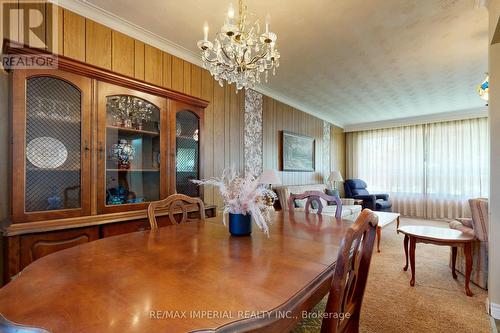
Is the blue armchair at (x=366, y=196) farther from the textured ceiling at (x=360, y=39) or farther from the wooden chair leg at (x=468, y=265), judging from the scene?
the wooden chair leg at (x=468, y=265)

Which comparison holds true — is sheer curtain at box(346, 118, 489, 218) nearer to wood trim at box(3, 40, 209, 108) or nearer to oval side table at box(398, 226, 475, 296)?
oval side table at box(398, 226, 475, 296)

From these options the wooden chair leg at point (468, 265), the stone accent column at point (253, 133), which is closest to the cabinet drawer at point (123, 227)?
the stone accent column at point (253, 133)

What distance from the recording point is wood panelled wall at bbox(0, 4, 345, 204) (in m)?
1.92

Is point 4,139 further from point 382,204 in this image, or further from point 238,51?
point 382,204

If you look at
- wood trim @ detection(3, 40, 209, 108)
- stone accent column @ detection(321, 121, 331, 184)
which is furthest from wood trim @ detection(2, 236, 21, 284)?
stone accent column @ detection(321, 121, 331, 184)

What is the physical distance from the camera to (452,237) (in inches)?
92.0

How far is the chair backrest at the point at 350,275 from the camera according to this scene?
2.41ft

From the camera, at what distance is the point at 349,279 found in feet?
2.89

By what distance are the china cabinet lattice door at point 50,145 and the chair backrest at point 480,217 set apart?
330 centimetres

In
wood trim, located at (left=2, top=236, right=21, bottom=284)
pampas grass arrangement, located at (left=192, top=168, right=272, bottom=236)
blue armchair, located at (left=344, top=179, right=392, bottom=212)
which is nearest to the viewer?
pampas grass arrangement, located at (left=192, top=168, right=272, bottom=236)

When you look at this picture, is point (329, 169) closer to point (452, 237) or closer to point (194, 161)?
point (452, 237)

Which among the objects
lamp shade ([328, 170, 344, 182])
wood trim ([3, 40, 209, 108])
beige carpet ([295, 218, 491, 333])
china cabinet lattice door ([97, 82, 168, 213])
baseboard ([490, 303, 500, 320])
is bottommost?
beige carpet ([295, 218, 491, 333])

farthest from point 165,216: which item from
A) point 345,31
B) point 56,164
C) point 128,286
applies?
point 345,31

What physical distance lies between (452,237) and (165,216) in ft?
8.94
